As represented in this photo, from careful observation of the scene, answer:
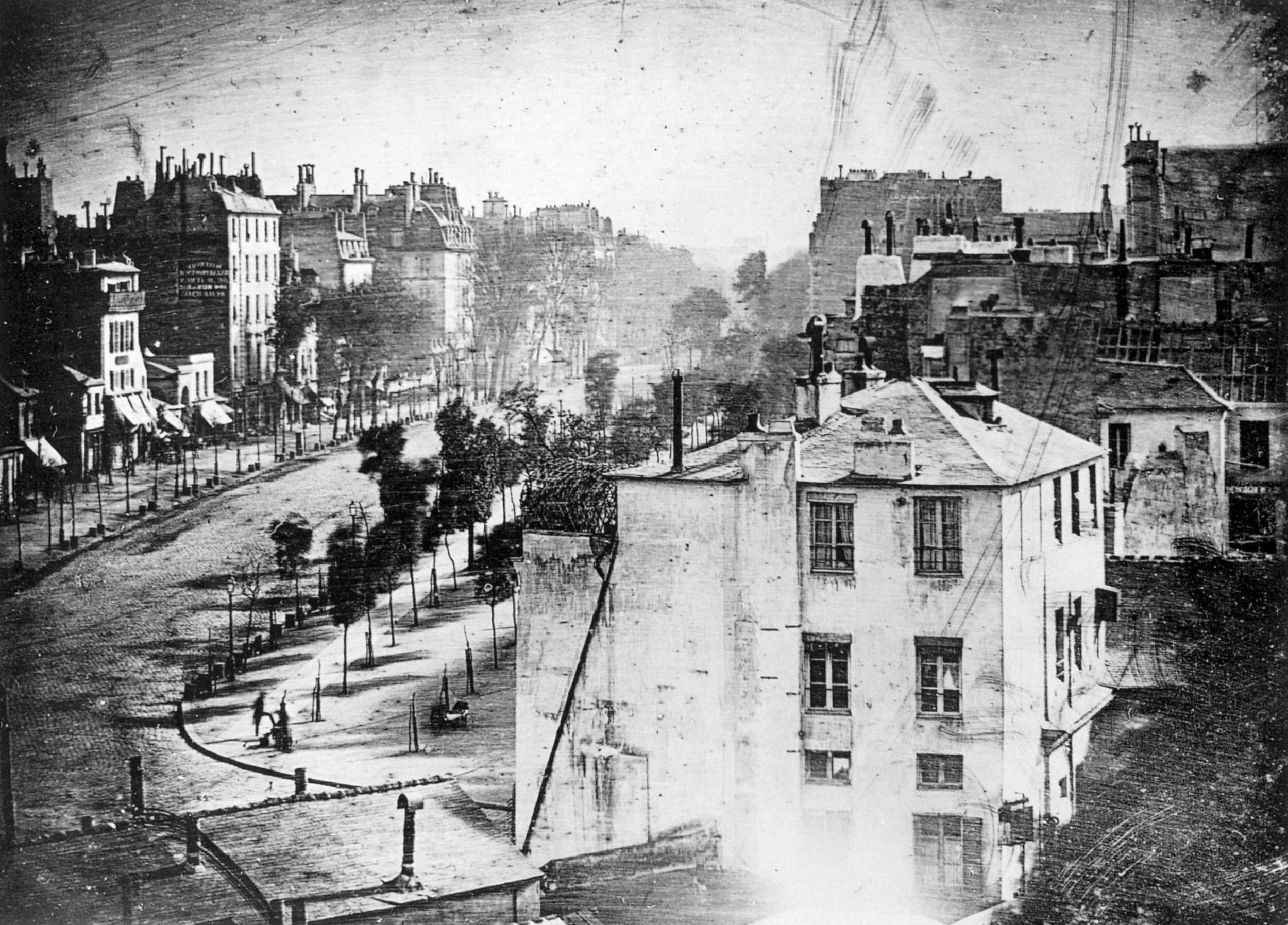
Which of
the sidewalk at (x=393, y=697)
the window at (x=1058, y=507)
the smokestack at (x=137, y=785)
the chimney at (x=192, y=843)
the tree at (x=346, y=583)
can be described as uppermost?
the window at (x=1058, y=507)

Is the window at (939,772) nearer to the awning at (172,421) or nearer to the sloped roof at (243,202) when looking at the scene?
the awning at (172,421)

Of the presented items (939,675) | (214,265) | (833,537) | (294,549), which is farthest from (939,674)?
(214,265)

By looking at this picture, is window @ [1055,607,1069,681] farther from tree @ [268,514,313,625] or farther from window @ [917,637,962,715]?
tree @ [268,514,313,625]

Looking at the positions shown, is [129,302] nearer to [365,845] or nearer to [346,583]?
[346,583]

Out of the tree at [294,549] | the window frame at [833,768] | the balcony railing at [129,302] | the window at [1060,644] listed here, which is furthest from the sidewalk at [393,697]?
the window at [1060,644]

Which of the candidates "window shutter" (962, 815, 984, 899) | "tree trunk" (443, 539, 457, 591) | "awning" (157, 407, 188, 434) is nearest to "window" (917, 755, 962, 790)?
"window shutter" (962, 815, 984, 899)
